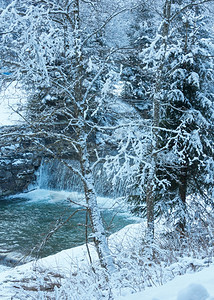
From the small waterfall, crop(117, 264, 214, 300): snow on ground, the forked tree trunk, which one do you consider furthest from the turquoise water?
crop(117, 264, 214, 300): snow on ground

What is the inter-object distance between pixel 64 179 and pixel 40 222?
4.27m

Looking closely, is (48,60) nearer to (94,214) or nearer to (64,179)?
(94,214)

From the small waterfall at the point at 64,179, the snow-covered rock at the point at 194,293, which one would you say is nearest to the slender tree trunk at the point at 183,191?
the snow-covered rock at the point at 194,293

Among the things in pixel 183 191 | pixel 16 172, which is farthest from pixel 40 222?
pixel 183 191

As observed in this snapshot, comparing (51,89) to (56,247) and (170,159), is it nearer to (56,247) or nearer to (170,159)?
(170,159)

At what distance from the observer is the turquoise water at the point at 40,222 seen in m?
9.10

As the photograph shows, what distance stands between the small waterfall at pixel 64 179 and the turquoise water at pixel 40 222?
0.44 m

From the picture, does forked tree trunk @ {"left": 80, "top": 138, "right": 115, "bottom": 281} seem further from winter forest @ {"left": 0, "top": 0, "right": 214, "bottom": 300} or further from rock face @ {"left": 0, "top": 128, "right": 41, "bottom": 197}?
rock face @ {"left": 0, "top": 128, "right": 41, "bottom": 197}

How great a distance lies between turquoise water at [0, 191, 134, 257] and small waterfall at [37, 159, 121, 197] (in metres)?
0.44

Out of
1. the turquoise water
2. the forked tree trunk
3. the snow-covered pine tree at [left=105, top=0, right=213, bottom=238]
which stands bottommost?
the turquoise water

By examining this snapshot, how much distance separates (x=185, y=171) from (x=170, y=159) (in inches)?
29.9

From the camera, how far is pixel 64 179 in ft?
50.5

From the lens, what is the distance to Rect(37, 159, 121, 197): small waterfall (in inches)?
561

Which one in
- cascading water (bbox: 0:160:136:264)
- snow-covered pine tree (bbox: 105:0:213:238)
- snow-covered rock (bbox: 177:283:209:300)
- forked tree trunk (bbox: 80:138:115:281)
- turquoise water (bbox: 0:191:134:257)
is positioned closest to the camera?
snow-covered rock (bbox: 177:283:209:300)
